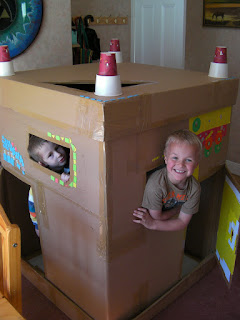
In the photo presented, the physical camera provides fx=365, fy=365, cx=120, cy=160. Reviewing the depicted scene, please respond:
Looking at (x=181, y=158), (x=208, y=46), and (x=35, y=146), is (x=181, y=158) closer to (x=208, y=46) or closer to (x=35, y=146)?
(x=35, y=146)

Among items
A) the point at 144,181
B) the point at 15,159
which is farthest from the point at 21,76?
the point at 144,181

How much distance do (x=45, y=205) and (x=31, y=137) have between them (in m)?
0.28

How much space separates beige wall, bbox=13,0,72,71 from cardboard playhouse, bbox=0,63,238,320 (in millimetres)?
309

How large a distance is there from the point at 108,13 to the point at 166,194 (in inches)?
110

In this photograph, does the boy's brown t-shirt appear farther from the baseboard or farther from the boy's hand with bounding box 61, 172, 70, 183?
the baseboard

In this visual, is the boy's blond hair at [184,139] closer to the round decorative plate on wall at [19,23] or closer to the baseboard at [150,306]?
the baseboard at [150,306]

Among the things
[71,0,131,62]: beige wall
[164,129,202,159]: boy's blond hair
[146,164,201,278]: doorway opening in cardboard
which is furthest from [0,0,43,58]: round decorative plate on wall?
[71,0,131,62]: beige wall

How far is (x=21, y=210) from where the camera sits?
6.11 feet

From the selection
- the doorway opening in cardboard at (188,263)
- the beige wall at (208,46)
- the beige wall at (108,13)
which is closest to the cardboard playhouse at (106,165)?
the doorway opening in cardboard at (188,263)

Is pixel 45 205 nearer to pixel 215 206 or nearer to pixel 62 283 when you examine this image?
pixel 62 283

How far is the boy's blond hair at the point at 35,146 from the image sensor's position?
1.42m

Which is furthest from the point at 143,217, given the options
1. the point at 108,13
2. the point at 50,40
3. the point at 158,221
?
the point at 108,13

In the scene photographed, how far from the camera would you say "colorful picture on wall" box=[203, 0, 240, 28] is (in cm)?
284

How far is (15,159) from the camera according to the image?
1.60 meters
